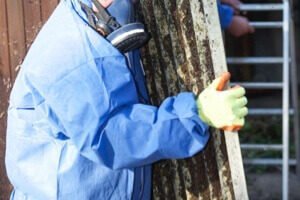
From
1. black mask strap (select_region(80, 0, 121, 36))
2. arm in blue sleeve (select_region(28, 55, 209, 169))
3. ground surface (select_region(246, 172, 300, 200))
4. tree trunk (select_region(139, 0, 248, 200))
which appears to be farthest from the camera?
ground surface (select_region(246, 172, 300, 200))

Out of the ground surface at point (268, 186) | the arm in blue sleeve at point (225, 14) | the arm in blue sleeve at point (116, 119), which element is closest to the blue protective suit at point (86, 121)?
the arm in blue sleeve at point (116, 119)

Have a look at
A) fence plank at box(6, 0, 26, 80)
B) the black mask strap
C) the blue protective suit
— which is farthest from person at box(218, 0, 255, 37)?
fence plank at box(6, 0, 26, 80)

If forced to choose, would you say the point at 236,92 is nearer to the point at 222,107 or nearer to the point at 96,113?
the point at 222,107

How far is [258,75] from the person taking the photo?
7008 millimetres

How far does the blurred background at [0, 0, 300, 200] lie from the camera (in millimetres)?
3703

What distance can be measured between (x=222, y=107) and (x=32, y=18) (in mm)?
1718

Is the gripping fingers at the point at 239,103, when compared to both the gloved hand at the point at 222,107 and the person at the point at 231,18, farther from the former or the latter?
the person at the point at 231,18

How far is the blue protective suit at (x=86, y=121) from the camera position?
7.32 feet

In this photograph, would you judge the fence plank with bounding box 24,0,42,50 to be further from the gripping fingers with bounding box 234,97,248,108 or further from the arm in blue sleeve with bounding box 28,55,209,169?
the gripping fingers with bounding box 234,97,248,108

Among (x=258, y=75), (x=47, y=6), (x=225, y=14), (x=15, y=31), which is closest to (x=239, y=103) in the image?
(x=225, y=14)

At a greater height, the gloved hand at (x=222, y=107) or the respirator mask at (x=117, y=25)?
the respirator mask at (x=117, y=25)

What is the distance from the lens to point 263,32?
712 cm

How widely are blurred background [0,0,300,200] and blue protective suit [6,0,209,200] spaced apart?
1.25 meters

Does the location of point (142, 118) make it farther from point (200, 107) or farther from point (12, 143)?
point (12, 143)
